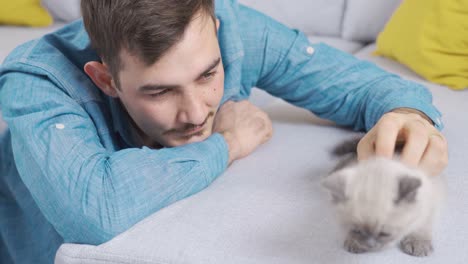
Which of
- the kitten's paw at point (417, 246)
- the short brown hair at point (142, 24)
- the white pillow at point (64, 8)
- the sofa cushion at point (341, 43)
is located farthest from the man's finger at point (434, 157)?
the white pillow at point (64, 8)

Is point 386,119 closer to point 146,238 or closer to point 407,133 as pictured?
point 407,133

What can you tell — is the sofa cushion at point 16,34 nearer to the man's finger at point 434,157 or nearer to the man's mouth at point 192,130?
the man's mouth at point 192,130

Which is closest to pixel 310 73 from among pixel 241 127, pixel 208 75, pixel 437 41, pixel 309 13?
pixel 241 127

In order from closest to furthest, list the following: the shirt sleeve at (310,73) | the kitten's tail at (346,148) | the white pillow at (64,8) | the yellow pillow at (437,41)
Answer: the kitten's tail at (346,148) → the shirt sleeve at (310,73) → the yellow pillow at (437,41) → the white pillow at (64,8)

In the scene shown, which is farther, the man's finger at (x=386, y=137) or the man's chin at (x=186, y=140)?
the man's chin at (x=186, y=140)

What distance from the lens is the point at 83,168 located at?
104cm

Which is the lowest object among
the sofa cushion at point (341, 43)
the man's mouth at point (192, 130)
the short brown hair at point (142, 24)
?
the sofa cushion at point (341, 43)

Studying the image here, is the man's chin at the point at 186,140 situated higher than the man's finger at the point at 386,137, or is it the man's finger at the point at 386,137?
the man's finger at the point at 386,137

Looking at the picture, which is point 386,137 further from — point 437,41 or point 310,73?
point 437,41

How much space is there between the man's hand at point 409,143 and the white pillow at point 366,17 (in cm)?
113

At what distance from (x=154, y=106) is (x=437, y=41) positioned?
3.28 ft

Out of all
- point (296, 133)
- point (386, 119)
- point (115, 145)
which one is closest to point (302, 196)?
point (386, 119)

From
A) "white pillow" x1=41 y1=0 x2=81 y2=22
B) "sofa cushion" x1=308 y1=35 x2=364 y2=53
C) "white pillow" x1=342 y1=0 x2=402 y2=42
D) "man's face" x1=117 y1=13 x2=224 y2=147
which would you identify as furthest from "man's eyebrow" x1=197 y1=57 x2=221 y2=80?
"white pillow" x1=41 y1=0 x2=81 y2=22

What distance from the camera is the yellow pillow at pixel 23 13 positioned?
244 centimetres
